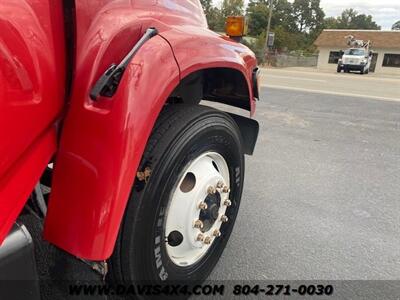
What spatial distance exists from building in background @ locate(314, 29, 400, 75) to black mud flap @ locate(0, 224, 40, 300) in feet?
132

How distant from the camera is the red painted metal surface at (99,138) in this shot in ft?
4.29

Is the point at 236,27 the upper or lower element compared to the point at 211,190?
upper

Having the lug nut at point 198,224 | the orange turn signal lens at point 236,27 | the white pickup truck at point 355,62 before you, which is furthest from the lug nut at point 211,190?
the white pickup truck at point 355,62

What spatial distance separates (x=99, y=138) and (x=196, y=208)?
26.7 inches

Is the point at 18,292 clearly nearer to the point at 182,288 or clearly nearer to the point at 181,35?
the point at 182,288

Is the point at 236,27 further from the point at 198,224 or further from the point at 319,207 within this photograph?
the point at 319,207

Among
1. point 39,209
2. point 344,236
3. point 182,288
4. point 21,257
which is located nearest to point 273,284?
point 182,288

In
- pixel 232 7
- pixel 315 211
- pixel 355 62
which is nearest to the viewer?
pixel 315 211

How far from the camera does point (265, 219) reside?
297cm

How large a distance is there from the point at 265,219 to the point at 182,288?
1.24 m

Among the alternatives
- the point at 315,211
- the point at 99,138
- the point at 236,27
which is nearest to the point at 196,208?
the point at 99,138

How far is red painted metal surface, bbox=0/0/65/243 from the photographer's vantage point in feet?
3.58

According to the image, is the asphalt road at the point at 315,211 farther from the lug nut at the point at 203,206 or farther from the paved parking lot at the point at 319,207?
the lug nut at the point at 203,206

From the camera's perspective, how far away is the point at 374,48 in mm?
39812
